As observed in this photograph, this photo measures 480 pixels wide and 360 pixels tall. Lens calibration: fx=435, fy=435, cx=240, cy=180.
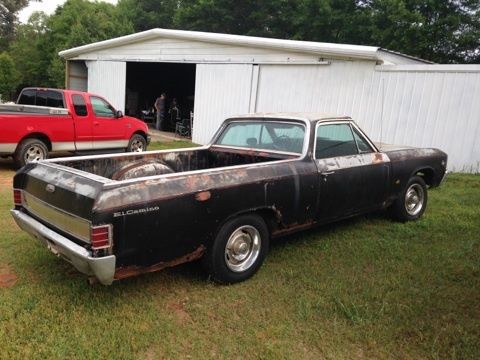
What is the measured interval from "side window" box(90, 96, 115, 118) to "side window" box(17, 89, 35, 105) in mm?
1495

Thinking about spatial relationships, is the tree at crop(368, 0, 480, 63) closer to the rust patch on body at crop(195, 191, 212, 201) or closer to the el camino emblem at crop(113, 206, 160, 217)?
the rust patch on body at crop(195, 191, 212, 201)

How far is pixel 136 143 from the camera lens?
1183cm

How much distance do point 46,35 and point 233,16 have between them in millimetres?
22312

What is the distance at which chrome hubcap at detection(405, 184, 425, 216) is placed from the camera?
6.23 metres

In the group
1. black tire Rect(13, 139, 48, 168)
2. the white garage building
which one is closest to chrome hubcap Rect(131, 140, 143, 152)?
black tire Rect(13, 139, 48, 168)

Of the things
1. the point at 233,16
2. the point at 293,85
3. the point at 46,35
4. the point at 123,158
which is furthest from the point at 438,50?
the point at 46,35

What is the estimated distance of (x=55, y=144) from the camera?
9.55 metres

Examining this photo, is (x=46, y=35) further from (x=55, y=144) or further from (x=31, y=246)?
(x=31, y=246)

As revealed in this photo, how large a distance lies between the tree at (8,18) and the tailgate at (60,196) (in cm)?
5836

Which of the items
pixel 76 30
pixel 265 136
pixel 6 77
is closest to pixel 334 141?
pixel 265 136

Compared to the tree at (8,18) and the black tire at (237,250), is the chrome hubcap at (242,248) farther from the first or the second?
the tree at (8,18)

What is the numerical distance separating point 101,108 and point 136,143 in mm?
1476

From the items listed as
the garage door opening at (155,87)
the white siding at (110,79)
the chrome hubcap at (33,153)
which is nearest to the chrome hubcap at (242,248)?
the chrome hubcap at (33,153)

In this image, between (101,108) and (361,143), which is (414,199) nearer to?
(361,143)
